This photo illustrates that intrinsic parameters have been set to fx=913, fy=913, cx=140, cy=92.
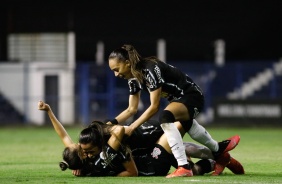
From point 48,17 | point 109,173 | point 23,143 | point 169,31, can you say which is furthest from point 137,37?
point 109,173

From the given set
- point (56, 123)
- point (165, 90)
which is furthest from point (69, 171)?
point (165, 90)

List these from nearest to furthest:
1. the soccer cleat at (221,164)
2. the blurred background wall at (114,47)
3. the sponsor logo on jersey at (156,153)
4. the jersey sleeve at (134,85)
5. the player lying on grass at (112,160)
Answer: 1. the player lying on grass at (112,160)
2. the sponsor logo on jersey at (156,153)
3. the jersey sleeve at (134,85)
4. the soccer cleat at (221,164)
5. the blurred background wall at (114,47)

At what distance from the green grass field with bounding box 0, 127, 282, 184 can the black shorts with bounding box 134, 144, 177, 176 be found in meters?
0.38

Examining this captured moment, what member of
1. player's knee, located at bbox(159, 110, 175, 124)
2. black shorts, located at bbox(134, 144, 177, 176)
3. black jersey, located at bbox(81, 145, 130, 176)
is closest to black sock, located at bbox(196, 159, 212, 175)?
black shorts, located at bbox(134, 144, 177, 176)

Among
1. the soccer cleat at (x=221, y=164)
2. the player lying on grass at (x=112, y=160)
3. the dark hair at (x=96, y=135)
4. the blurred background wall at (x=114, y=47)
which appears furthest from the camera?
the blurred background wall at (x=114, y=47)

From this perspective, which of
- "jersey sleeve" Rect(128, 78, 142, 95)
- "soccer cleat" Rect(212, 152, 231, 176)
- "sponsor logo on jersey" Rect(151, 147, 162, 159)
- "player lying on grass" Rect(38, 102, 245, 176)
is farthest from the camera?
"soccer cleat" Rect(212, 152, 231, 176)

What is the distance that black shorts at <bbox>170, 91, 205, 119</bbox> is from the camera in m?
11.2

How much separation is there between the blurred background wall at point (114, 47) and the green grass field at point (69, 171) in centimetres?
861

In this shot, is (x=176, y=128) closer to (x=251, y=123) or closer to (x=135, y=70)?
(x=135, y=70)

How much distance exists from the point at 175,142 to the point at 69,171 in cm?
241

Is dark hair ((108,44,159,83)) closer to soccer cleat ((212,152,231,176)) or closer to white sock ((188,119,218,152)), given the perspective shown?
white sock ((188,119,218,152))

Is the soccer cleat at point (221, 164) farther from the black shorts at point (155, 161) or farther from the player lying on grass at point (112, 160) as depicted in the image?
the black shorts at point (155, 161)

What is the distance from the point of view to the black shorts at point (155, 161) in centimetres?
1141

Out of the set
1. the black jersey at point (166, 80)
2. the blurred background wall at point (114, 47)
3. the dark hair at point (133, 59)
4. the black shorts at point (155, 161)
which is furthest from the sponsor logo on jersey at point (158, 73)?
the blurred background wall at point (114, 47)
